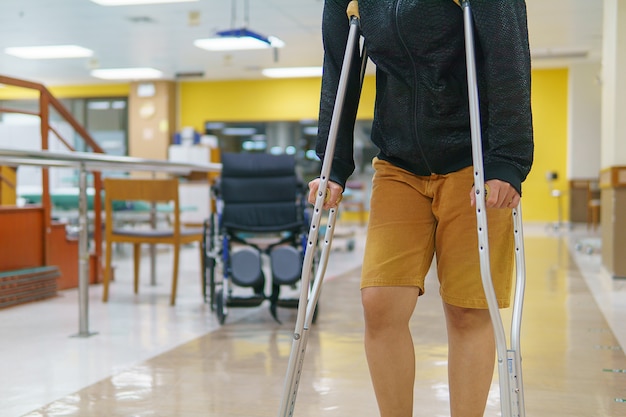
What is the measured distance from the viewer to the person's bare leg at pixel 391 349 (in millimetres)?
1671

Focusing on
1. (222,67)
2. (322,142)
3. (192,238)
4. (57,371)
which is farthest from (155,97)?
(322,142)

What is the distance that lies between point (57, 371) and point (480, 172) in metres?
2.25

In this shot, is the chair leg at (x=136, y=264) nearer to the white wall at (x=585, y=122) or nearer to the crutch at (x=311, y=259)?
the crutch at (x=311, y=259)

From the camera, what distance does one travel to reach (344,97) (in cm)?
179

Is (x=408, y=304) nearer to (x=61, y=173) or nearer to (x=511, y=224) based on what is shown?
(x=511, y=224)

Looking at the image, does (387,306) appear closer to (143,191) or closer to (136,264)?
(143,191)

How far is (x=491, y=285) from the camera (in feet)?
4.83

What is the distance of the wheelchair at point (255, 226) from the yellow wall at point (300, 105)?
1086cm

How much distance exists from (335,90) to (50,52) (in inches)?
477

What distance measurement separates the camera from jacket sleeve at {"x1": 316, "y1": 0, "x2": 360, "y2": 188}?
179cm

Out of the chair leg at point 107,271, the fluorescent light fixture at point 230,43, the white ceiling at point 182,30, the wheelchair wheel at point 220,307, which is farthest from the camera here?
the fluorescent light fixture at point 230,43

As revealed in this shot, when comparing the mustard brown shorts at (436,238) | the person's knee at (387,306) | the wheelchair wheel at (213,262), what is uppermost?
the mustard brown shorts at (436,238)

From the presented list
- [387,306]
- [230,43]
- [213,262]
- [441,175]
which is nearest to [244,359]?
[213,262]

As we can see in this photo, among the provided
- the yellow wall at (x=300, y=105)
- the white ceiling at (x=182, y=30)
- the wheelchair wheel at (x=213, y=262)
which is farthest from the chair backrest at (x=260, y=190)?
the yellow wall at (x=300, y=105)
